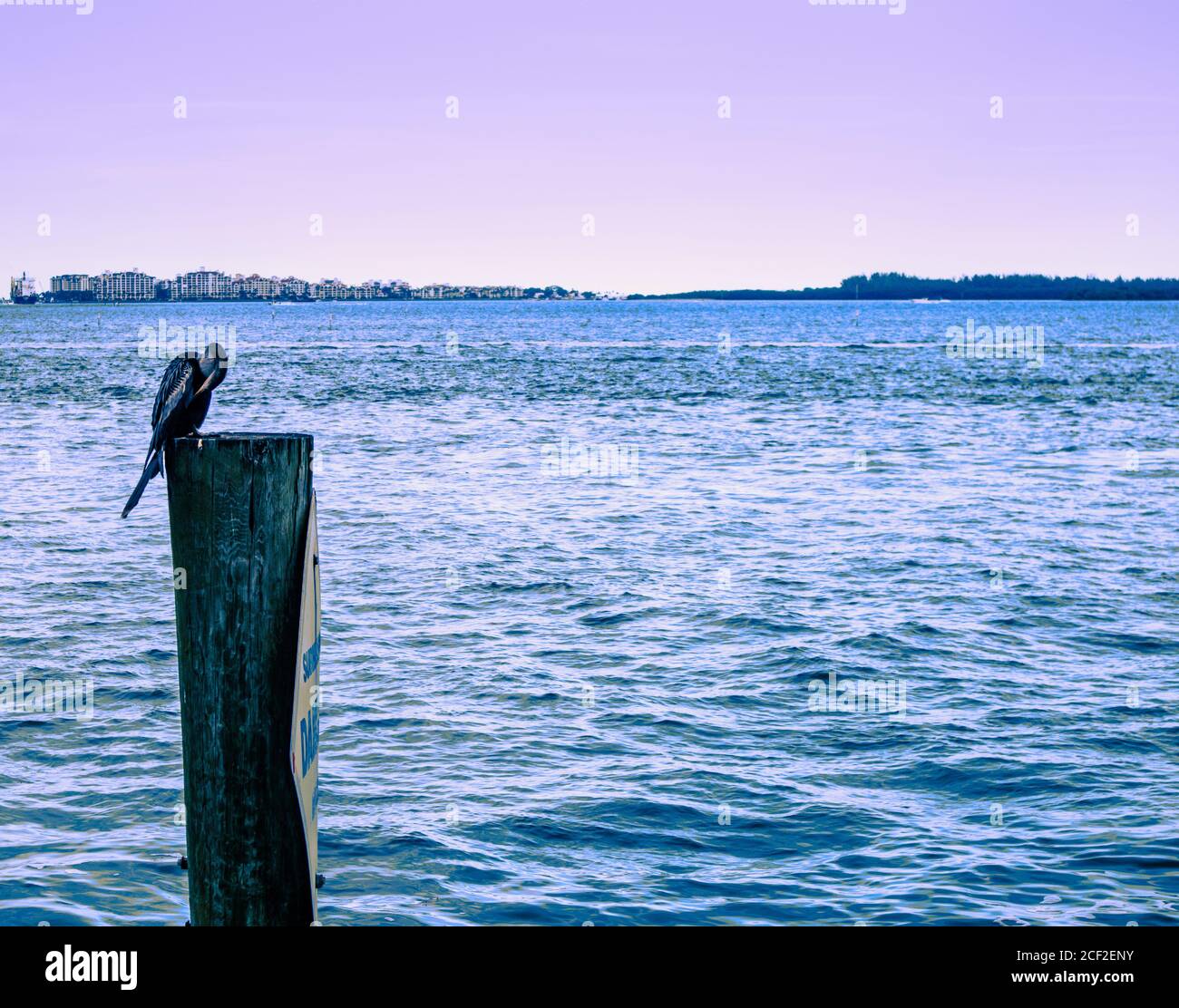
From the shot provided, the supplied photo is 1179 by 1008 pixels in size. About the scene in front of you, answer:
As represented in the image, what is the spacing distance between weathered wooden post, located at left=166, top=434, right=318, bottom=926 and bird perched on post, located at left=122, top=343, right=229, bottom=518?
74cm

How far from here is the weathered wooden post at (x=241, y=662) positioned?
4164 mm

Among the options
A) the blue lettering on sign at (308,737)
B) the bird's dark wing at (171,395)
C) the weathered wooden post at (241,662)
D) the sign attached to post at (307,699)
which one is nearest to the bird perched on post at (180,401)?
the bird's dark wing at (171,395)

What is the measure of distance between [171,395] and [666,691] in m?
7.72

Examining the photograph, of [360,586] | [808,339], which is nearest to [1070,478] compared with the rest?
[360,586]

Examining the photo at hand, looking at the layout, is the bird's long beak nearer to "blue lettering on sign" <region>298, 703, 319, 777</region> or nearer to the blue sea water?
"blue lettering on sign" <region>298, 703, 319, 777</region>

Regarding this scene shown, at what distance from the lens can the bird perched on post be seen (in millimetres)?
5012

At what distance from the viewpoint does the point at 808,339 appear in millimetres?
121250

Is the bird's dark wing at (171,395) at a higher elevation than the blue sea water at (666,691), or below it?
higher

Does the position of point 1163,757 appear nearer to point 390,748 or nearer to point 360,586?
point 390,748

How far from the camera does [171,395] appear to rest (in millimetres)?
5434

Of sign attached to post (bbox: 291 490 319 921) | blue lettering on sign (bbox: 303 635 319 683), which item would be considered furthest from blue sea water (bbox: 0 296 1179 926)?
blue lettering on sign (bbox: 303 635 319 683)

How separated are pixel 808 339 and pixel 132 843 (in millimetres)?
116501

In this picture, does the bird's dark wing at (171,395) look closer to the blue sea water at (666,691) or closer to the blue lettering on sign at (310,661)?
the blue lettering on sign at (310,661)

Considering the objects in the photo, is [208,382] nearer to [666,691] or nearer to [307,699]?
[307,699]
